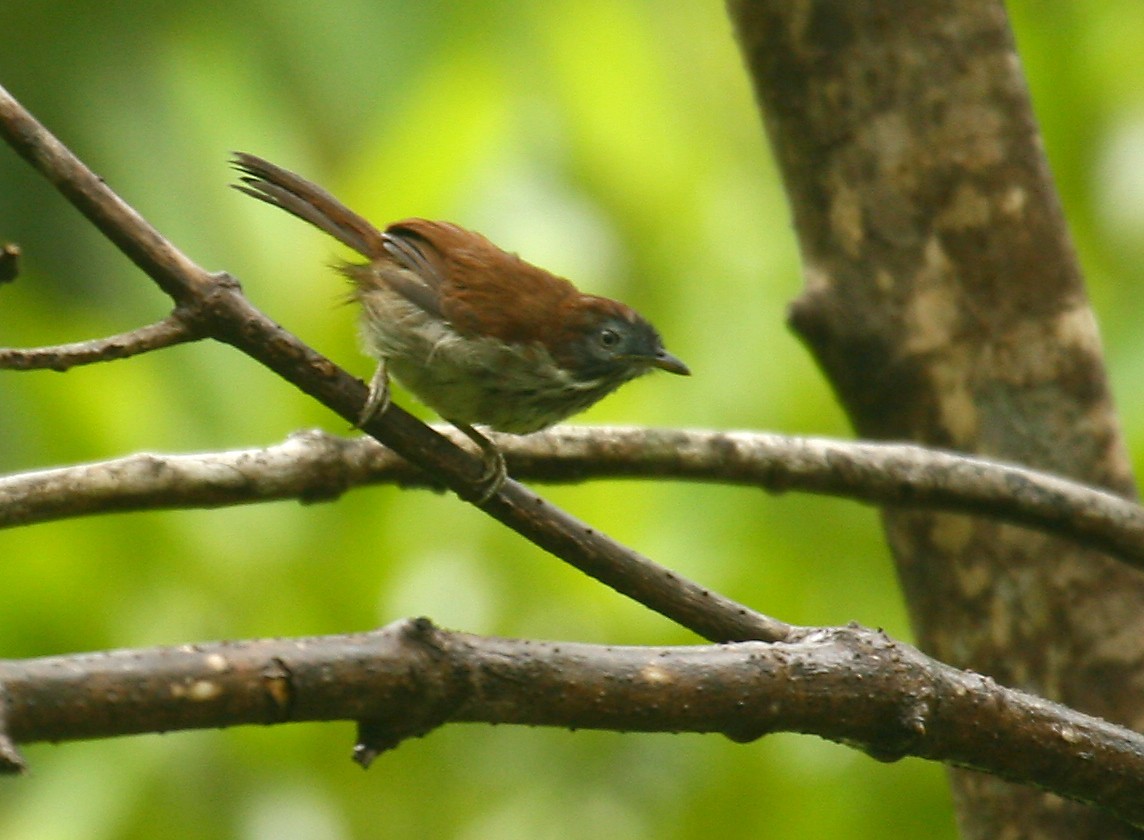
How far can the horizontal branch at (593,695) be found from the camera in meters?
1.79

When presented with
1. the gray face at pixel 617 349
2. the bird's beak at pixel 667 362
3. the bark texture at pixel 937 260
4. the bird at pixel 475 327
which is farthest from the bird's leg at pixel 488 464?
the bark texture at pixel 937 260

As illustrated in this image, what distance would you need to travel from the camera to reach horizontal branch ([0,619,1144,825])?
5.87 feet

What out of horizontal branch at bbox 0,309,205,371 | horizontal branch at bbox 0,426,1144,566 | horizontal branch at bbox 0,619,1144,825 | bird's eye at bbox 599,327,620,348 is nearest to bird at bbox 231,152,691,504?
bird's eye at bbox 599,327,620,348

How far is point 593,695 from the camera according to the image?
2.12 metres

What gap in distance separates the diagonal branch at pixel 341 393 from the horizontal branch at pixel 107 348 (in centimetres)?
3

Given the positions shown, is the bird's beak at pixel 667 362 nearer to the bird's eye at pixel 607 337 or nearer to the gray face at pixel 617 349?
the gray face at pixel 617 349

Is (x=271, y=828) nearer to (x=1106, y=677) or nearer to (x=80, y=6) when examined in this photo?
(x=1106, y=677)

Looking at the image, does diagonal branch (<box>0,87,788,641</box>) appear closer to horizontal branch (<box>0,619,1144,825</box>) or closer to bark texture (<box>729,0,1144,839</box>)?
horizontal branch (<box>0,619,1144,825</box>)

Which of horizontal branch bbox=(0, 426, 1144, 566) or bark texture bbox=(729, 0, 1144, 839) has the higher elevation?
bark texture bbox=(729, 0, 1144, 839)

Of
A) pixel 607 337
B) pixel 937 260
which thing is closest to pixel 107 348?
pixel 607 337

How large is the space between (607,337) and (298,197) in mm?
820

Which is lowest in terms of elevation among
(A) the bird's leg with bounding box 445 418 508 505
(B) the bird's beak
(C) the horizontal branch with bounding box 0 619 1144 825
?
(C) the horizontal branch with bounding box 0 619 1144 825

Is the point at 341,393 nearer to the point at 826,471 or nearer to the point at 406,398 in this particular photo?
the point at 826,471

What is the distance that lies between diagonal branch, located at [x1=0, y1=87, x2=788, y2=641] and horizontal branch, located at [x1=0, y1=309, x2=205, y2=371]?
0.11 feet
